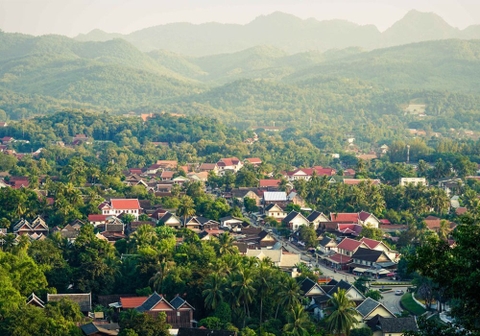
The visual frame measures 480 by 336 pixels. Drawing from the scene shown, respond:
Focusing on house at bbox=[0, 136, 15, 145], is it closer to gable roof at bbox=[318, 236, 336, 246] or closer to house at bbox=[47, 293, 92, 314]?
gable roof at bbox=[318, 236, 336, 246]

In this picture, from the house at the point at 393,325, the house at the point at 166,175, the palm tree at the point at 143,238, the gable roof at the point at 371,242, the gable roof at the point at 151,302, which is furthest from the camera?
the house at the point at 166,175

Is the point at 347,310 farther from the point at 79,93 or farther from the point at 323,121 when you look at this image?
the point at 79,93

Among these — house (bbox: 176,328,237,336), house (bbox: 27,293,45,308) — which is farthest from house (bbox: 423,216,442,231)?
house (bbox: 27,293,45,308)

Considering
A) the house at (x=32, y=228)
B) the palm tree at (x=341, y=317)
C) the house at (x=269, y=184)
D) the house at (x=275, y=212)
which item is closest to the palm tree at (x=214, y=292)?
the palm tree at (x=341, y=317)

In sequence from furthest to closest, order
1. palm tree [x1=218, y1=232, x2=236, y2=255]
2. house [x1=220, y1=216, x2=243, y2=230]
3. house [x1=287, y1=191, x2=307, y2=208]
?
house [x1=287, y1=191, x2=307, y2=208] < house [x1=220, y1=216, x2=243, y2=230] < palm tree [x1=218, y1=232, x2=236, y2=255]

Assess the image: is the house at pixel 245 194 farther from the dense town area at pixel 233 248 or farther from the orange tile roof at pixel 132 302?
the orange tile roof at pixel 132 302
